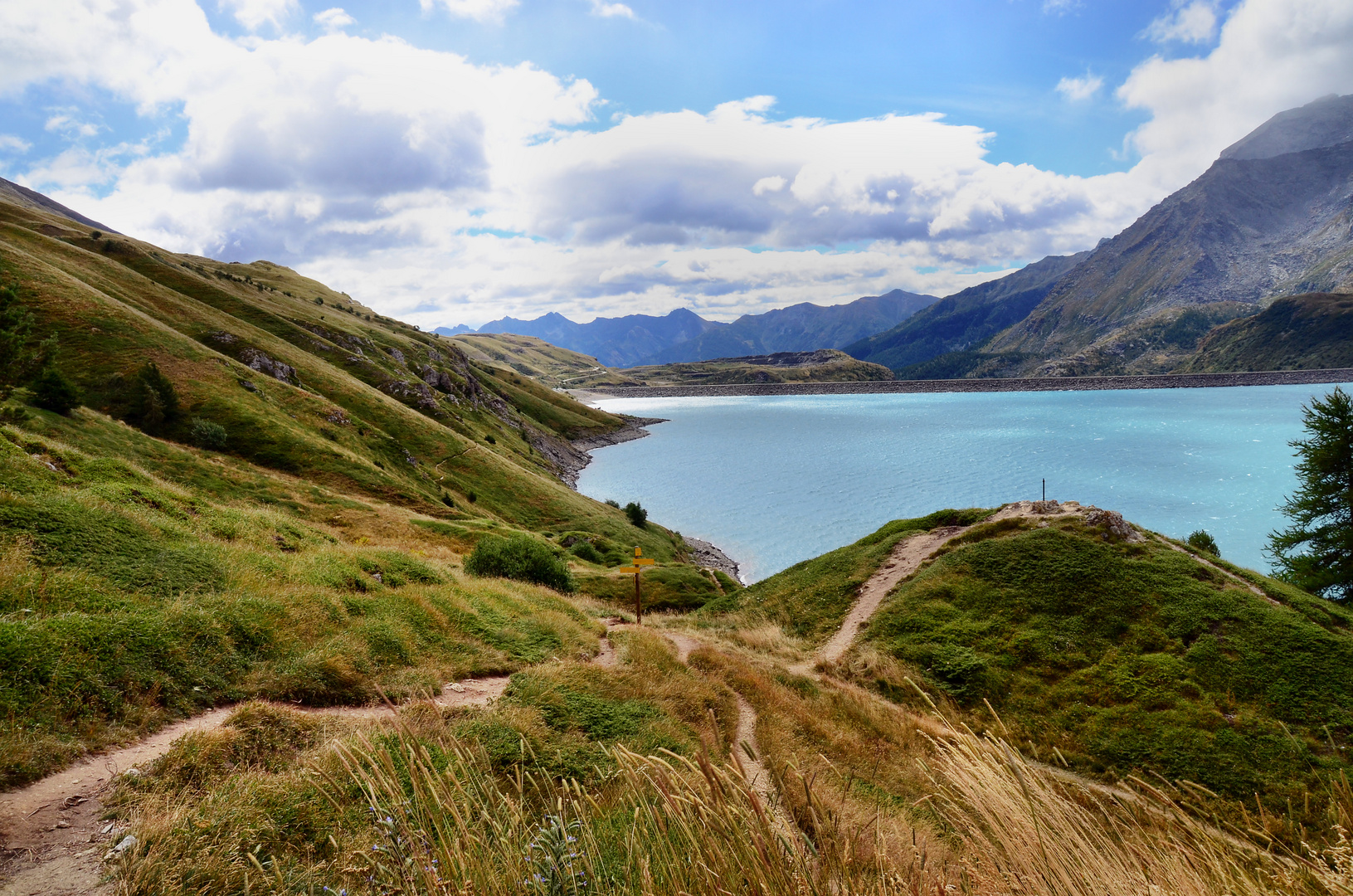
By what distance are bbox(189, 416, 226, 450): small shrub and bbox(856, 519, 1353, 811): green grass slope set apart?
44196 mm

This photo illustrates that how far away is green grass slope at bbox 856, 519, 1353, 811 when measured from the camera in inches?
598

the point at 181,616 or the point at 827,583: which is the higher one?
the point at 181,616

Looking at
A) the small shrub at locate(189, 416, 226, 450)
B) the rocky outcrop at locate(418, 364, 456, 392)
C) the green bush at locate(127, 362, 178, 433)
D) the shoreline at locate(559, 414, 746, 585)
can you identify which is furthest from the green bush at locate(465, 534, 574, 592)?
the rocky outcrop at locate(418, 364, 456, 392)

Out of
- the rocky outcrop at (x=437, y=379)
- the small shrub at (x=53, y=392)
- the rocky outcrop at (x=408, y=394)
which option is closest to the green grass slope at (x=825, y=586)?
the small shrub at (x=53, y=392)

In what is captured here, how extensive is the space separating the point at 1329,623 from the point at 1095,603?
6.75 meters

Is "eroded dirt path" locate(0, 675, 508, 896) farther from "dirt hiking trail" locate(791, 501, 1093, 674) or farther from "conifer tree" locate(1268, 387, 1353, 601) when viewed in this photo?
"conifer tree" locate(1268, 387, 1353, 601)

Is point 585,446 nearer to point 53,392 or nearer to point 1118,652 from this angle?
point 53,392

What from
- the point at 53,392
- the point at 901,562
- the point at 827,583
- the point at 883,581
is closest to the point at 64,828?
the point at 883,581

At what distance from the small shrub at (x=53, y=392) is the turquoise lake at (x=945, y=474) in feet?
166

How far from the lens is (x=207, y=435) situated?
4031cm

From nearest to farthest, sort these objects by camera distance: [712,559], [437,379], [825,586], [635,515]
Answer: [825,586]
[712,559]
[635,515]
[437,379]

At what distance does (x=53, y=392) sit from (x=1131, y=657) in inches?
1957

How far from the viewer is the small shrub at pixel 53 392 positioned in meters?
29.8

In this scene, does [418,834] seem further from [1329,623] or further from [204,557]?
[1329,623]
